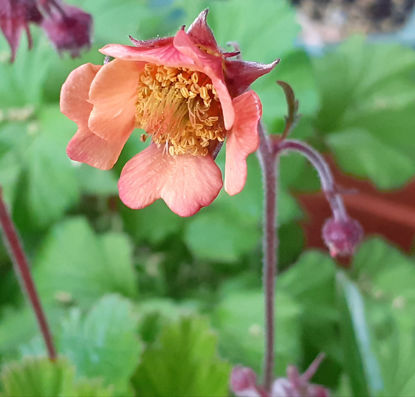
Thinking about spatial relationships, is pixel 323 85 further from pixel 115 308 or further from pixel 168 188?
pixel 168 188

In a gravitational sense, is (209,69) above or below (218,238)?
above

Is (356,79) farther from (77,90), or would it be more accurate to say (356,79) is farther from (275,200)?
(77,90)

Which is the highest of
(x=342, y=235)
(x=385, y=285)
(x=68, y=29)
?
(x=68, y=29)

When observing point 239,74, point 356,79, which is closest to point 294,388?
point 239,74

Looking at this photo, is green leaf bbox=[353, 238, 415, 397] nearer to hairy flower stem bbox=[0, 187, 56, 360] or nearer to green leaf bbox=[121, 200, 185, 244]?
green leaf bbox=[121, 200, 185, 244]

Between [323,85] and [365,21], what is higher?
[365,21]

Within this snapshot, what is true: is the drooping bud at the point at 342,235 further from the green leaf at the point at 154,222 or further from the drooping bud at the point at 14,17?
the green leaf at the point at 154,222

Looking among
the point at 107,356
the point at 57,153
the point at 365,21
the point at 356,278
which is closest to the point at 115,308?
the point at 107,356
